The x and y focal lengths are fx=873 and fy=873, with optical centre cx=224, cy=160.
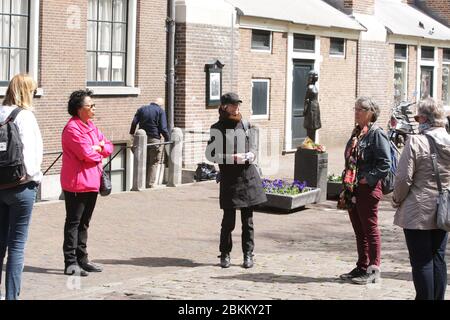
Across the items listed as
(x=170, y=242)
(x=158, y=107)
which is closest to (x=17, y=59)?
(x=158, y=107)

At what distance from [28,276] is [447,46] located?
27.4 meters

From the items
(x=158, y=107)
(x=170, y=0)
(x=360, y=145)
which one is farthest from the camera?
(x=170, y=0)

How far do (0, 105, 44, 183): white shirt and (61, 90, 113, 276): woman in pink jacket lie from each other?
1554 millimetres

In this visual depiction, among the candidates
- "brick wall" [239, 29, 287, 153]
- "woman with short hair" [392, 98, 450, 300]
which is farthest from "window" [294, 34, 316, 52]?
"woman with short hair" [392, 98, 450, 300]

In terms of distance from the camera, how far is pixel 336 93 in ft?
85.4

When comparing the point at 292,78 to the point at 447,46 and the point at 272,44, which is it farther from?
the point at 447,46

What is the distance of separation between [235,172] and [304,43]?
15.4 metres

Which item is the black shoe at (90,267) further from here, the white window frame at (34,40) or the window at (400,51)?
the window at (400,51)

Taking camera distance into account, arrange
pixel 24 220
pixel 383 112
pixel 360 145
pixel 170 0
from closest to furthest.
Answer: pixel 24 220
pixel 360 145
pixel 170 0
pixel 383 112

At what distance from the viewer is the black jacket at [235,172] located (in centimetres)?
927

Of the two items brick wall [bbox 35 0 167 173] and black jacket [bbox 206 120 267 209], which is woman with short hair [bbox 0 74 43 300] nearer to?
black jacket [bbox 206 120 267 209]

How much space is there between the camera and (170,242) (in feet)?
36.1

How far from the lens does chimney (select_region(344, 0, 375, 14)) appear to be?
27328mm

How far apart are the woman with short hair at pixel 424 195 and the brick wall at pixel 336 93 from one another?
1810 centimetres
